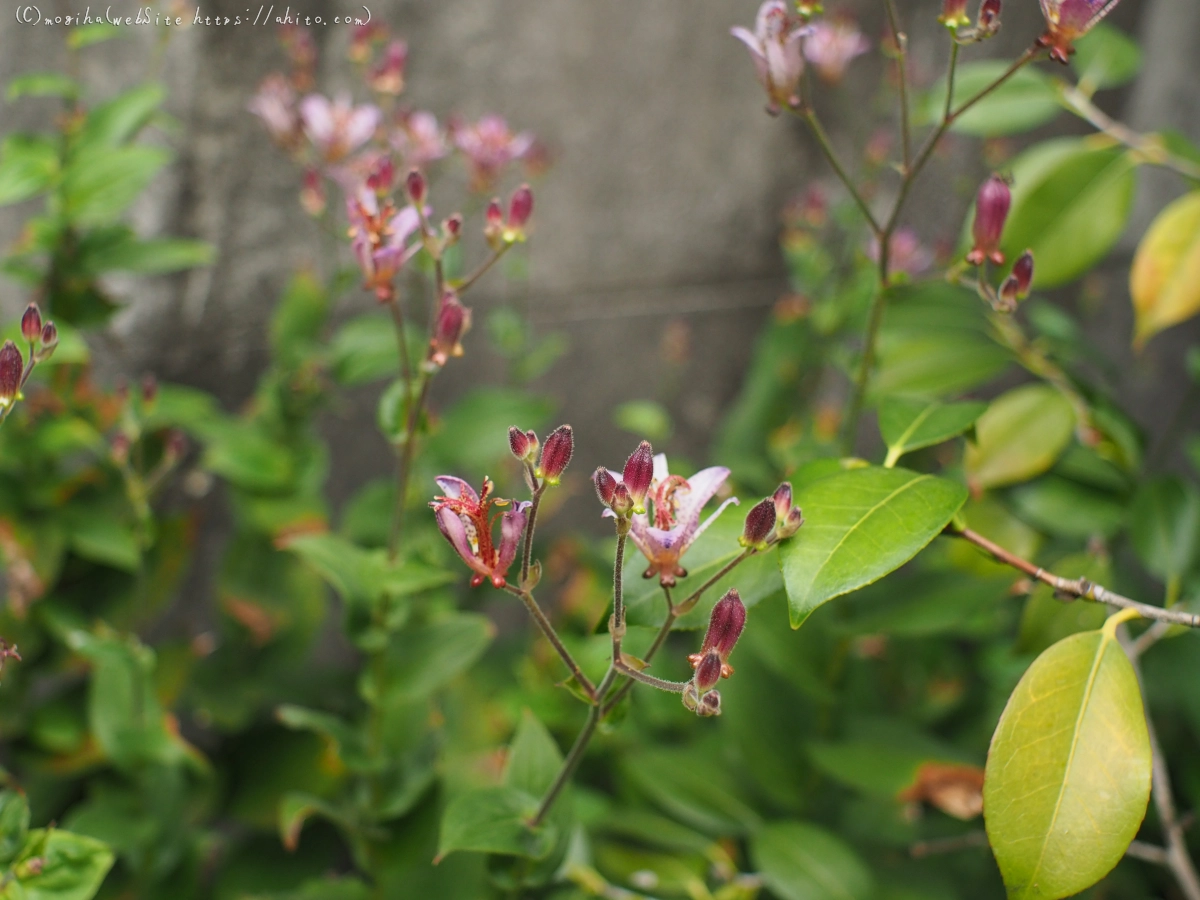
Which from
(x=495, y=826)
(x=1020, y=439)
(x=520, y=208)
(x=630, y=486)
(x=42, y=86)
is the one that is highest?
(x=42, y=86)

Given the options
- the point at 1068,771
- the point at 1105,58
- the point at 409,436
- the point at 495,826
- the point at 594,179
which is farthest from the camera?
the point at 594,179

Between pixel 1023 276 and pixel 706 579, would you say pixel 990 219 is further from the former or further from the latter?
pixel 706 579

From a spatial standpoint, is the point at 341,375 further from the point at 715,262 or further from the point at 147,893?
the point at 715,262

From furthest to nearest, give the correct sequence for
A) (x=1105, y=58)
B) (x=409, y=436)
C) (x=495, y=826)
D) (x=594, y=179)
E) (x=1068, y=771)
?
(x=594, y=179) < (x=1105, y=58) < (x=409, y=436) < (x=495, y=826) < (x=1068, y=771)

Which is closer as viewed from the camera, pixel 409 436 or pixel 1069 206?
pixel 409 436

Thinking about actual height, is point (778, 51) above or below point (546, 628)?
above

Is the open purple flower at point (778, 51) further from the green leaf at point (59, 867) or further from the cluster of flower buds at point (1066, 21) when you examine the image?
the green leaf at point (59, 867)

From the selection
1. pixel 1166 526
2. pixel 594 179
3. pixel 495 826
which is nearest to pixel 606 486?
pixel 495 826

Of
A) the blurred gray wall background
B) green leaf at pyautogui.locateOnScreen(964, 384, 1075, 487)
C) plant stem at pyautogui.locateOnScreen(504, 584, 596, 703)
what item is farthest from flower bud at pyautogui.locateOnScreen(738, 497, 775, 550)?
the blurred gray wall background
